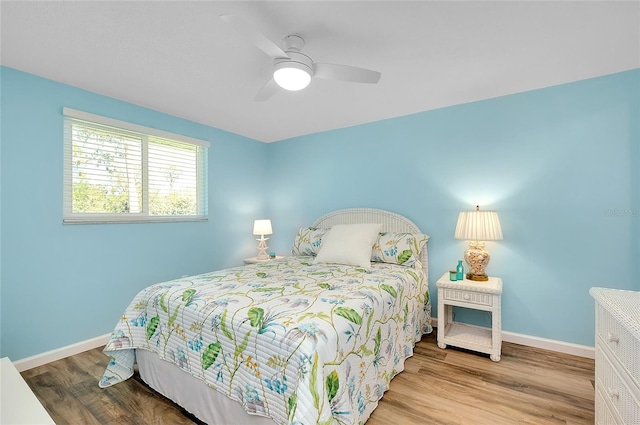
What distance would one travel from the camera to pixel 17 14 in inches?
62.1

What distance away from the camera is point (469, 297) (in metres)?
2.41

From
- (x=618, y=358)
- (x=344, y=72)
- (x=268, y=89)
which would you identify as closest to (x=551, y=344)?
(x=618, y=358)

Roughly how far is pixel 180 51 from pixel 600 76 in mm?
3255

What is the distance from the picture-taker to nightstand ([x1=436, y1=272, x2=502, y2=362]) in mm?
2295

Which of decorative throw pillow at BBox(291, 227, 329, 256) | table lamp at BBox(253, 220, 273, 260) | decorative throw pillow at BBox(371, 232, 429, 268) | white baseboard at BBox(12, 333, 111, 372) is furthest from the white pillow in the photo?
white baseboard at BBox(12, 333, 111, 372)

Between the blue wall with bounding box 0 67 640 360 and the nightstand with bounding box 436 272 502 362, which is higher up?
the blue wall with bounding box 0 67 640 360

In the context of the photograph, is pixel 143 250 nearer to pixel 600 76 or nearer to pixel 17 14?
pixel 17 14

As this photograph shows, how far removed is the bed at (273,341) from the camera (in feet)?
4.19

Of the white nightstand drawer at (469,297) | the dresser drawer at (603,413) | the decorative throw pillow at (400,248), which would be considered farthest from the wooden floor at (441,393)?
the decorative throw pillow at (400,248)

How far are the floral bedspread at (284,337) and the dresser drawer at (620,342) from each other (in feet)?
3.50

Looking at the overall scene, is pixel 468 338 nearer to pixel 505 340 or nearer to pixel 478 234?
pixel 505 340

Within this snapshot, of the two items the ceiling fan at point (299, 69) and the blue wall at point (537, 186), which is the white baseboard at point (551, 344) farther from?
the ceiling fan at point (299, 69)

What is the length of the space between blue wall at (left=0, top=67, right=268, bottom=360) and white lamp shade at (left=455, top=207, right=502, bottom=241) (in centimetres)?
303

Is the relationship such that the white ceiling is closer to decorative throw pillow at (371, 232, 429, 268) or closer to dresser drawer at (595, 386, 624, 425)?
decorative throw pillow at (371, 232, 429, 268)
